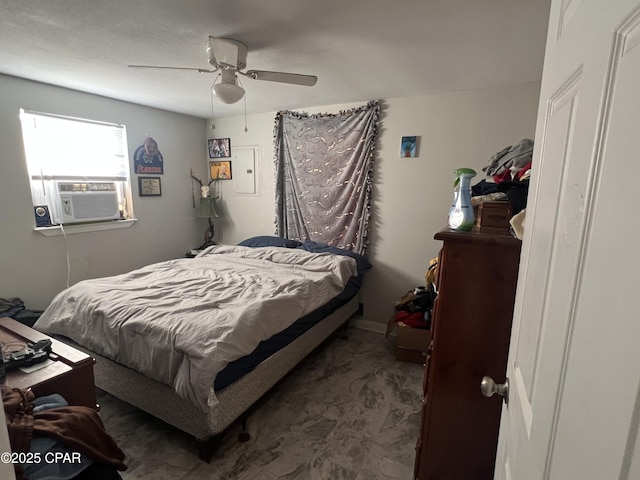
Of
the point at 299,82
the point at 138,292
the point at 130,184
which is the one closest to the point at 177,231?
the point at 130,184

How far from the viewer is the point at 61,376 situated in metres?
1.37

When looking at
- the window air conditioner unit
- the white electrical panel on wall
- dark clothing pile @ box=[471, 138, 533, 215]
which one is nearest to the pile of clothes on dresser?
dark clothing pile @ box=[471, 138, 533, 215]

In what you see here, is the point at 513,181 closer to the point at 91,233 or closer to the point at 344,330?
the point at 344,330

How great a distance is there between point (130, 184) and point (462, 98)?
3.47 meters

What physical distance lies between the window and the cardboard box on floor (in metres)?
3.15

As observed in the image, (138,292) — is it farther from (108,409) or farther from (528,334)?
(528,334)

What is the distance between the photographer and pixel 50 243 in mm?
2760

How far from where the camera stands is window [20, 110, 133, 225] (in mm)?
2678

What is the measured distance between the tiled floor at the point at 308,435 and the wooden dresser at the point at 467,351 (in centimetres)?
44

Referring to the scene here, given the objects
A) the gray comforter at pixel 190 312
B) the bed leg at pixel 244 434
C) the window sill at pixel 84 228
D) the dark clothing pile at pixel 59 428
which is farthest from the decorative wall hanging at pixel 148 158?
the bed leg at pixel 244 434

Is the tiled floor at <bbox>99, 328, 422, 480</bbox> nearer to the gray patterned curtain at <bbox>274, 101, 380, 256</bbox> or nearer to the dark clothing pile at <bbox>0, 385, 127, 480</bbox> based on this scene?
the dark clothing pile at <bbox>0, 385, 127, 480</bbox>

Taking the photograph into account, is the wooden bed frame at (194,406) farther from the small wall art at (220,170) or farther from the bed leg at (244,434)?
the small wall art at (220,170)

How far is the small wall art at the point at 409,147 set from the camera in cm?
290

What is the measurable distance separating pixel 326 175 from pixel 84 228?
2.47 m
